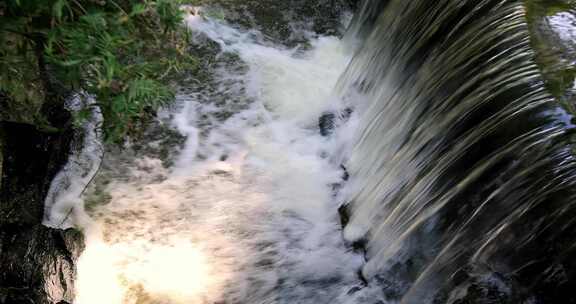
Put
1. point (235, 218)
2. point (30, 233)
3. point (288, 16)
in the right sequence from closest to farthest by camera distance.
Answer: point (30, 233)
point (235, 218)
point (288, 16)

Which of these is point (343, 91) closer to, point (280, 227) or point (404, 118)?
point (404, 118)

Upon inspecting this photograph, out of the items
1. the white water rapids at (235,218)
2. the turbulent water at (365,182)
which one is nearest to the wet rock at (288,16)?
the turbulent water at (365,182)

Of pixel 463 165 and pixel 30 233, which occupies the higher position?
pixel 463 165

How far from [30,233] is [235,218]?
1.47 metres

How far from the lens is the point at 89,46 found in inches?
84.0

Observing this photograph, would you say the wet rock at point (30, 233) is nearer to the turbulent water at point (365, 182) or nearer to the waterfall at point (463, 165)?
the turbulent water at point (365, 182)

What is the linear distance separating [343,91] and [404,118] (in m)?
1.29

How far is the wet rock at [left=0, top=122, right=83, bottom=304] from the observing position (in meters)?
2.72

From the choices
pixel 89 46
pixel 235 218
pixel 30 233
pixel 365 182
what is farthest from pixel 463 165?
pixel 30 233

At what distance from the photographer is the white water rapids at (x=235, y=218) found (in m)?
3.53

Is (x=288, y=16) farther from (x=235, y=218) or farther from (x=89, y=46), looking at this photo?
(x=89, y=46)

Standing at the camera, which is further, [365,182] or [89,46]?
[365,182]

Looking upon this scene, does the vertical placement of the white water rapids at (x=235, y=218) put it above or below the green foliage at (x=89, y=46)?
below

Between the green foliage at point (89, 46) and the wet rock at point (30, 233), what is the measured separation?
9.7 inches
